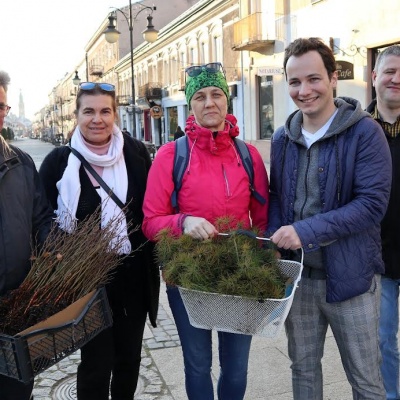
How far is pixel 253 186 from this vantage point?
8.40 feet

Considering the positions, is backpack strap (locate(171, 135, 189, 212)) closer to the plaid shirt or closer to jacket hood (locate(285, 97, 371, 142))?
jacket hood (locate(285, 97, 371, 142))

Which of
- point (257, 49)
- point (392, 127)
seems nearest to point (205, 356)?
point (392, 127)

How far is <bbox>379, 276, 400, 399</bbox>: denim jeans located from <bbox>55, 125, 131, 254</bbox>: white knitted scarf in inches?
63.7

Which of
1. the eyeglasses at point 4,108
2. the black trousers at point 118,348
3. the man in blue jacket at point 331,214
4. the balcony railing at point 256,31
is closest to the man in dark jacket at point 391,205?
the man in blue jacket at point 331,214

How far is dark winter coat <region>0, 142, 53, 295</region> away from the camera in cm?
217

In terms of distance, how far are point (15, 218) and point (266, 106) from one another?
58.5ft

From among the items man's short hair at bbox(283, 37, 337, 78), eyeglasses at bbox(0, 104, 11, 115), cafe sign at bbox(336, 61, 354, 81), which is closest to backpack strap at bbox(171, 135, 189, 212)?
man's short hair at bbox(283, 37, 337, 78)

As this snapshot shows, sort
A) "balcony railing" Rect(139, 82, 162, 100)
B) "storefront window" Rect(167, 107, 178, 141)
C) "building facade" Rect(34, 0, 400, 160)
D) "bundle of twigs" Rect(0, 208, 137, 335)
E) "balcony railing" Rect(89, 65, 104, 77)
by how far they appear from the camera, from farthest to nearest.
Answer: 1. "balcony railing" Rect(89, 65, 104, 77)
2. "balcony railing" Rect(139, 82, 162, 100)
3. "storefront window" Rect(167, 107, 178, 141)
4. "building facade" Rect(34, 0, 400, 160)
5. "bundle of twigs" Rect(0, 208, 137, 335)

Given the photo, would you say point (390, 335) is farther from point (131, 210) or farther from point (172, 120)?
point (172, 120)

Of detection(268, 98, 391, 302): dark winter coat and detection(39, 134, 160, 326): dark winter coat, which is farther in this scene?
detection(39, 134, 160, 326): dark winter coat

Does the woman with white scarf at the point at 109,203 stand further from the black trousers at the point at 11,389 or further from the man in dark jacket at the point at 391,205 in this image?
the man in dark jacket at the point at 391,205

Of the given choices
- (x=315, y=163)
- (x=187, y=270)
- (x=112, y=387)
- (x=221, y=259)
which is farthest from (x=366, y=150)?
(x=112, y=387)

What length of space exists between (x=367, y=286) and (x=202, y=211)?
892mm

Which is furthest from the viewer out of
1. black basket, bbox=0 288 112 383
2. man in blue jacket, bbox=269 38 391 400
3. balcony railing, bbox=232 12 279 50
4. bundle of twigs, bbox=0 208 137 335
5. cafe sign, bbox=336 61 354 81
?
balcony railing, bbox=232 12 279 50
